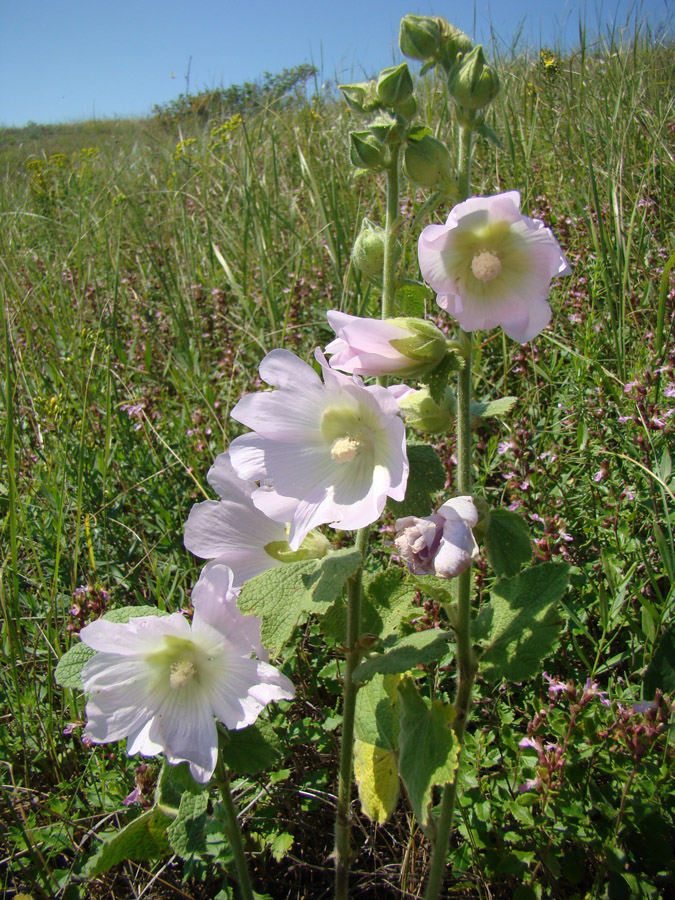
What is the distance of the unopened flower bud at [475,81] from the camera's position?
0.98m

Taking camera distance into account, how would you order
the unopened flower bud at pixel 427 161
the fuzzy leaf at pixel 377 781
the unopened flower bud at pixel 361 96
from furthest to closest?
the fuzzy leaf at pixel 377 781 → the unopened flower bud at pixel 361 96 → the unopened flower bud at pixel 427 161

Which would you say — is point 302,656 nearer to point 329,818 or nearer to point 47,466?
point 329,818

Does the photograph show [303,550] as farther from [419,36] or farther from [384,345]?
[419,36]

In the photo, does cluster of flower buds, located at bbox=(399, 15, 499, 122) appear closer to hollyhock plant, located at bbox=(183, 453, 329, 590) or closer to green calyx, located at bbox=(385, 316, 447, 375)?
green calyx, located at bbox=(385, 316, 447, 375)

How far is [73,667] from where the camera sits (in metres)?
1.14

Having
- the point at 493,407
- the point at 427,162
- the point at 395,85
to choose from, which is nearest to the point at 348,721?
the point at 493,407

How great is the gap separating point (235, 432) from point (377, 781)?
1.36 metres

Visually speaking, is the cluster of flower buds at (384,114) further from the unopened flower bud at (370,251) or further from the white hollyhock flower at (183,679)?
the white hollyhock flower at (183,679)

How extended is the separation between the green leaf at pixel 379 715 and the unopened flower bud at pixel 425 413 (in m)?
0.48

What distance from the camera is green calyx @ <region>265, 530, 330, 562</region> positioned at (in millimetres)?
1060

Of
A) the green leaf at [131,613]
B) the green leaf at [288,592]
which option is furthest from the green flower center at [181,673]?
the green leaf at [288,592]

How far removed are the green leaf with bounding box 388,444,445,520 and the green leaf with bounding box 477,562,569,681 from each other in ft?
0.80

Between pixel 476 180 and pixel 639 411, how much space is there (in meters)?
2.33

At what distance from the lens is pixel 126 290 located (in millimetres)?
3752
